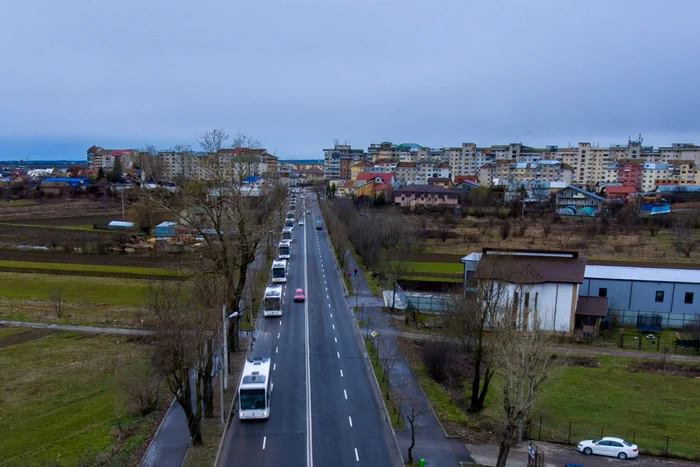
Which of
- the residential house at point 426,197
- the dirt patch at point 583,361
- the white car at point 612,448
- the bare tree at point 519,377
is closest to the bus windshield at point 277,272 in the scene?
the dirt patch at point 583,361

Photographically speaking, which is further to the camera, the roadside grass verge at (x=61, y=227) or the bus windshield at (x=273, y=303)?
the roadside grass verge at (x=61, y=227)

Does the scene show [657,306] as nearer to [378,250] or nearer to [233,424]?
[378,250]

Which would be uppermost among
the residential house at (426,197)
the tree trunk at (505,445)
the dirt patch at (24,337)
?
the residential house at (426,197)

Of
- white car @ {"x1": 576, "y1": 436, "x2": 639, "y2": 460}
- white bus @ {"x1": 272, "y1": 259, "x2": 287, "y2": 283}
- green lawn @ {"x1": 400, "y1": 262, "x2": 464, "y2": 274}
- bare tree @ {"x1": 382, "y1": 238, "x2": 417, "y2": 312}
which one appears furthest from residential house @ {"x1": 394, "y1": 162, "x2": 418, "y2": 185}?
white car @ {"x1": 576, "y1": 436, "x2": 639, "y2": 460}

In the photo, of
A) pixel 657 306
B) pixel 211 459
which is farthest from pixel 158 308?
pixel 657 306

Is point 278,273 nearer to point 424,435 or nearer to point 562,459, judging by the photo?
point 424,435

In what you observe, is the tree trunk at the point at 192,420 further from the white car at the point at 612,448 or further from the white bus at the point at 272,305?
the white bus at the point at 272,305

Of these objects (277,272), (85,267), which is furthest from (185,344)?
(85,267)
